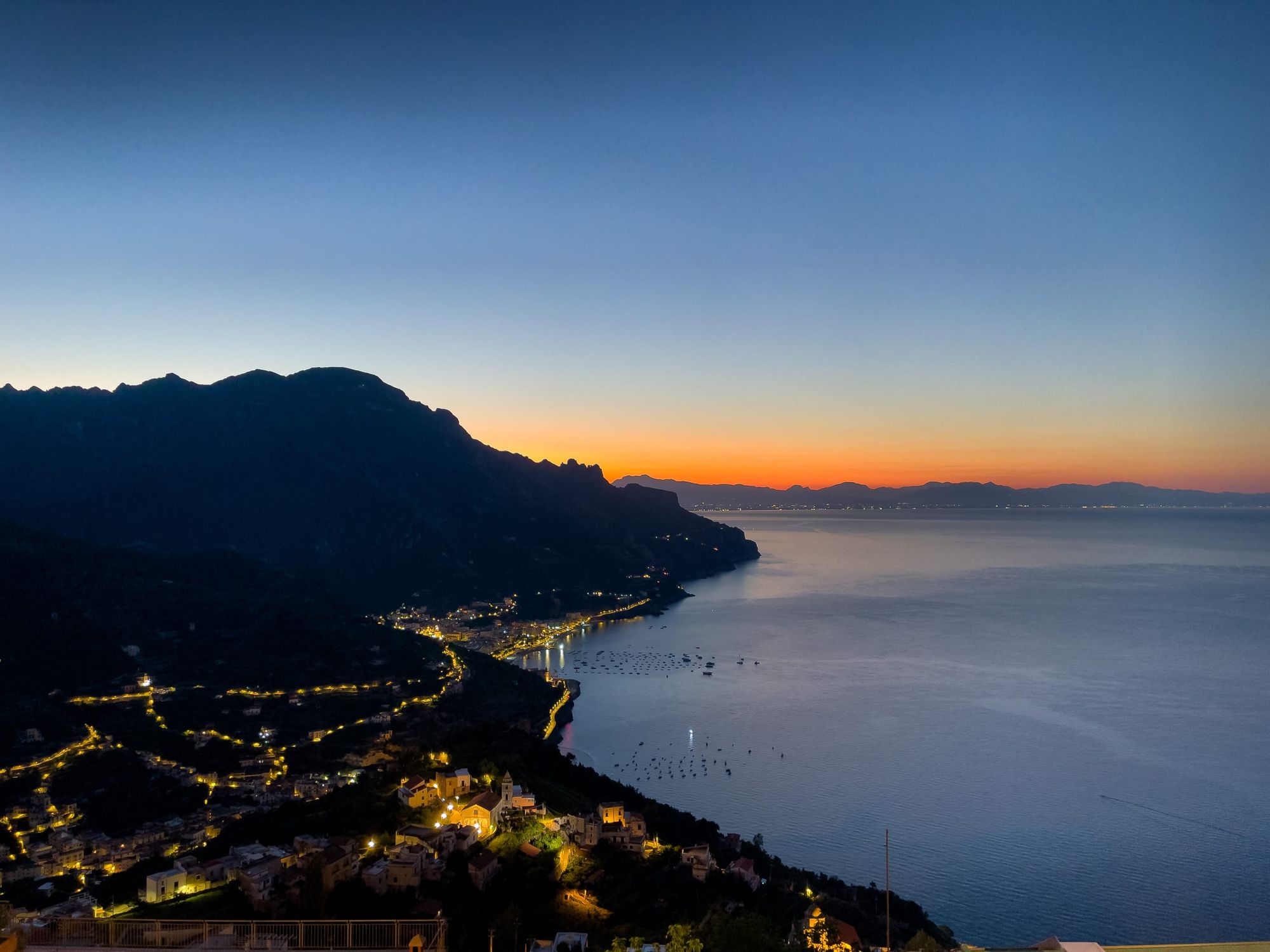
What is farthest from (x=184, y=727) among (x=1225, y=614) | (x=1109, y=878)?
(x=1225, y=614)

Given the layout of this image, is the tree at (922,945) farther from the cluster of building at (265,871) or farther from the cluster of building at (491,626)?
the cluster of building at (491,626)

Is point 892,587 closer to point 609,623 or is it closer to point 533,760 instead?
point 609,623

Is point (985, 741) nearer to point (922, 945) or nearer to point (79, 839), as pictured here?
point (922, 945)

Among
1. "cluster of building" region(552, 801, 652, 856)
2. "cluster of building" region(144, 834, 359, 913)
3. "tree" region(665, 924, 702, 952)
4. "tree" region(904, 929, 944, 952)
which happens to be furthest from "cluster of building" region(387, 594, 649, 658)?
"tree" region(665, 924, 702, 952)

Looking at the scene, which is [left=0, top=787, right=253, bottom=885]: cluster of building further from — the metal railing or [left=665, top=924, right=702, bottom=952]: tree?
[left=665, top=924, right=702, bottom=952]: tree

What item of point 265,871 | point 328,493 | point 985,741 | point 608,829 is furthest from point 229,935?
point 328,493
